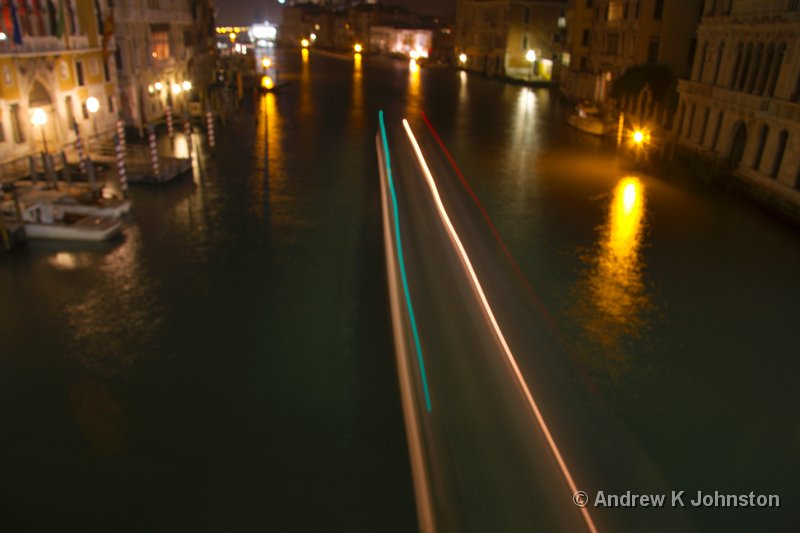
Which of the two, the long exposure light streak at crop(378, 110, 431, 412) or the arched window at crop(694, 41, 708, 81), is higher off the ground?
the arched window at crop(694, 41, 708, 81)

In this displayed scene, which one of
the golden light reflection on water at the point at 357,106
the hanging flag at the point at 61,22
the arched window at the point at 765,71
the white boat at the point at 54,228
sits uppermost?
the hanging flag at the point at 61,22

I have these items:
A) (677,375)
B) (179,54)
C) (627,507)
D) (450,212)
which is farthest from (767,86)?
(179,54)

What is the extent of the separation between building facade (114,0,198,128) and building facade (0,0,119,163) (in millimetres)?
1863

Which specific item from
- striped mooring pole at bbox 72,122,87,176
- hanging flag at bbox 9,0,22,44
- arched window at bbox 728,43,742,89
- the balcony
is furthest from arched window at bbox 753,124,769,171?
the balcony

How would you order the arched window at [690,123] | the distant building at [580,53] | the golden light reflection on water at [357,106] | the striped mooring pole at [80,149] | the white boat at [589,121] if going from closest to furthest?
the striped mooring pole at [80,149] → the arched window at [690,123] → the white boat at [589,121] → the golden light reflection on water at [357,106] → the distant building at [580,53]

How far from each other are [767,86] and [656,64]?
15.4m

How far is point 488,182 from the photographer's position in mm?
25422

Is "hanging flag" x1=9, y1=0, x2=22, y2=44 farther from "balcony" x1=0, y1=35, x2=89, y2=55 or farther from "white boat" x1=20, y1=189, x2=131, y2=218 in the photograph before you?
"white boat" x1=20, y1=189, x2=131, y2=218

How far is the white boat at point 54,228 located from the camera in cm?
1728

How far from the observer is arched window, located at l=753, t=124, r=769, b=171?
932 inches

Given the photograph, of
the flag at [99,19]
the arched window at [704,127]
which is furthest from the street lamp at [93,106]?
the arched window at [704,127]

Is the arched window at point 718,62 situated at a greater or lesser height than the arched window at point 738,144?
greater

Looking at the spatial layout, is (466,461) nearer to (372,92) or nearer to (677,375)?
(677,375)

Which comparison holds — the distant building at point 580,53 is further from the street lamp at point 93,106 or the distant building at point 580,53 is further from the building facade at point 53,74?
the street lamp at point 93,106
